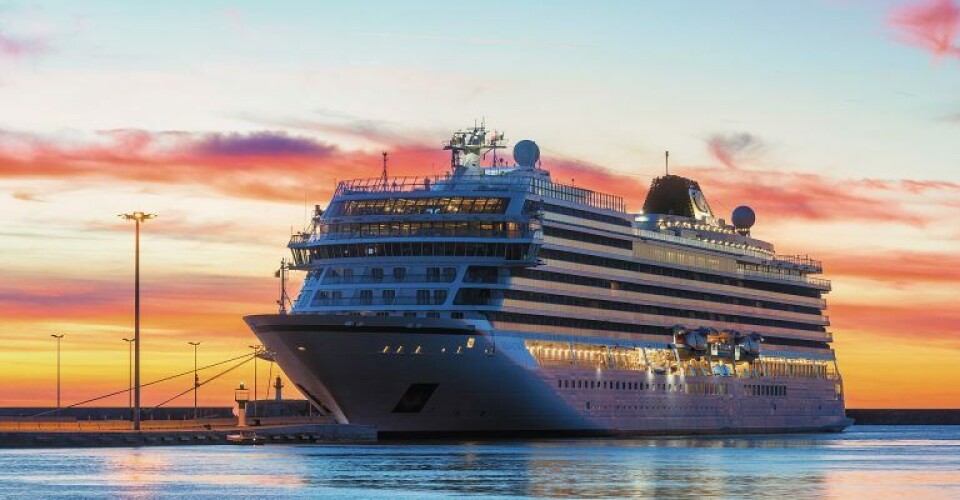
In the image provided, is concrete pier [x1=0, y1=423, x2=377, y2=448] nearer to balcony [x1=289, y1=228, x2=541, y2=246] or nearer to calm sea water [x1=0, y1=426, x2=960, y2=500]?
calm sea water [x1=0, y1=426, x2=960, y2=500]

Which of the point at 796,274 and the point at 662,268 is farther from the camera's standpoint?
the point at 796,274

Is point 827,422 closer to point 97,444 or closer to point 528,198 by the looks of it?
point 528,198

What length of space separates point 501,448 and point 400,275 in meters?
15.1

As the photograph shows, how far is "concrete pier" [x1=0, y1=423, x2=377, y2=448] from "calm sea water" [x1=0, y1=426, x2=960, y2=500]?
1.50 metres

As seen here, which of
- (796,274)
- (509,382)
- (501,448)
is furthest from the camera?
(796,274)

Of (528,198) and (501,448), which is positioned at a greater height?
(528,198)

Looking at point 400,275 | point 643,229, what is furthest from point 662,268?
point 400,275

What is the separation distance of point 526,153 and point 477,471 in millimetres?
51774

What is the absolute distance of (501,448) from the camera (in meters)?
113

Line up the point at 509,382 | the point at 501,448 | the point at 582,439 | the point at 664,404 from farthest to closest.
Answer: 1. the point at 664,404
2. the point at 582,439
3. the point at 509,382
4. the point at 501,448

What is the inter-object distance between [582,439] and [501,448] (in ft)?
57.2

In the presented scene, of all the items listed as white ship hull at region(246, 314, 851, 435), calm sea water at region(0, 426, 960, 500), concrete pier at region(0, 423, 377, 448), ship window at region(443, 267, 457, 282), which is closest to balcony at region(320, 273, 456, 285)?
ship window at region(443, 267, 457, 282)

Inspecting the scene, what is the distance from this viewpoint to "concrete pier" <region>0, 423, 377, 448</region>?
11438 cm

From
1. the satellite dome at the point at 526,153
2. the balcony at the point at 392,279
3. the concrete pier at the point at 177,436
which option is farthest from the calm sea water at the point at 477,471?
the satellite dome at the point at 526,153
